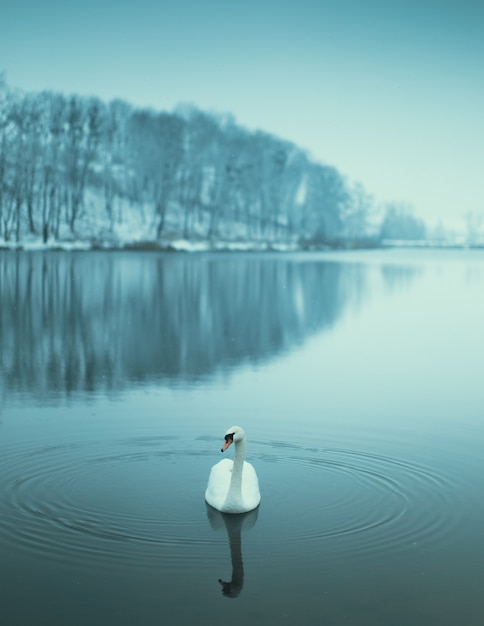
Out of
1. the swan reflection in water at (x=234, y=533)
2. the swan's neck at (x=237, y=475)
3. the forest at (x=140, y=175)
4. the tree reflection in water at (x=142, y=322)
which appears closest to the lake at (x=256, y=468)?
the swan reflection in water at (x=234, y=533)

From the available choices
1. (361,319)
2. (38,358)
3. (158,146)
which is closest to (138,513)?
(38,358)

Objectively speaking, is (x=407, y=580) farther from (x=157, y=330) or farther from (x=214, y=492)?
(x=157, y=330)

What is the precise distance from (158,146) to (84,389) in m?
81.4

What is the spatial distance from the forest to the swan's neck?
207ft

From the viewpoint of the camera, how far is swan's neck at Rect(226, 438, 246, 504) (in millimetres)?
9648

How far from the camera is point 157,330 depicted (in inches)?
1026

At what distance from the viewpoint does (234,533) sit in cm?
930

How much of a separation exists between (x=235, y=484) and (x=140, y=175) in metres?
93.1

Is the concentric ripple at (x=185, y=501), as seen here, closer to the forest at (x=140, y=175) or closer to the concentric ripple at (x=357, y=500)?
the concentric ripple at (x=357, y=500)

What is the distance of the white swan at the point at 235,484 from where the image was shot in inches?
381

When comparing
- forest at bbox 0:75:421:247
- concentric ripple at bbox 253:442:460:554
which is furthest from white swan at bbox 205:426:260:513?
forest at bbox 0:75:421:247

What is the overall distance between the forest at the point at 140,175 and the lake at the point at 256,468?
52482mm

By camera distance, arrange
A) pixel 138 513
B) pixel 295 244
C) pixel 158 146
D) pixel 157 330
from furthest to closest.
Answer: pixel 295 244
pixel 158 146
pixel 157 330
pixel 138 513

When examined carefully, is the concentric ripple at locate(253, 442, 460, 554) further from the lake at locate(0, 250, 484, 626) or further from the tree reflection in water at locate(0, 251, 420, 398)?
the tree reflection in water at locate(0, 251, 420, 398)
